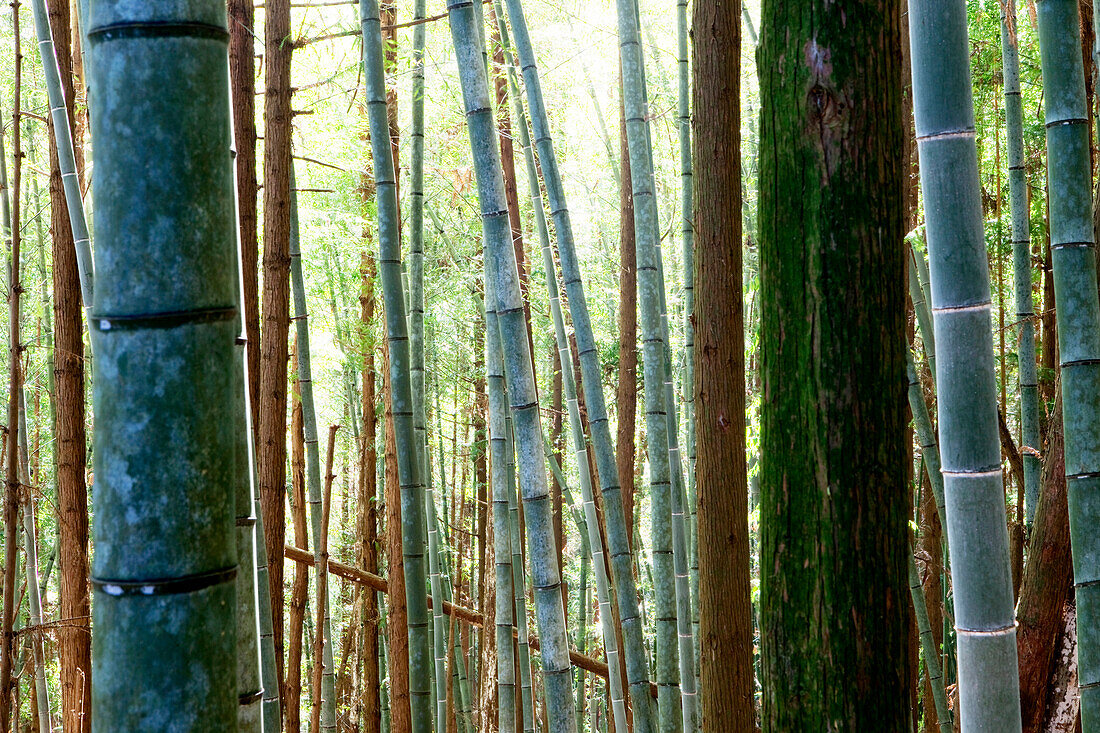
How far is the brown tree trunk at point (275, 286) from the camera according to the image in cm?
354

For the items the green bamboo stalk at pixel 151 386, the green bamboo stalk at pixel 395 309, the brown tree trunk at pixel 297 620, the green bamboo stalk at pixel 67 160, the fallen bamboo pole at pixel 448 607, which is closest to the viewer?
the green bamboo stalk at pixel 151 386

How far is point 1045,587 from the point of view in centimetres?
253

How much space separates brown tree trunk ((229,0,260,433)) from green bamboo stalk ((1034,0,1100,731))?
250 cm

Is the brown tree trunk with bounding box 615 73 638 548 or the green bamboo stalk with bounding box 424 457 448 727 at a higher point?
the brown tree trunk with bounding box 615 73 638 548

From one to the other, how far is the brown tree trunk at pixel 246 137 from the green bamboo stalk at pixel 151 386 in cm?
271

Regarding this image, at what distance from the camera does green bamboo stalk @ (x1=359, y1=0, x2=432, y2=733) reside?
2.25 m

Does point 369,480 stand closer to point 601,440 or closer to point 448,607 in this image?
point 448,607

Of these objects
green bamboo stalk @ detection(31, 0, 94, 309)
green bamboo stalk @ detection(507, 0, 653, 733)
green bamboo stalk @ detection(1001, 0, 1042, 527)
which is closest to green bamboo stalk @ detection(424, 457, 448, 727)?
green bamboo stalk @ detection(507, 0, 653, 733)

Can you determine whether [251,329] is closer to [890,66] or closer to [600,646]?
[890,66]

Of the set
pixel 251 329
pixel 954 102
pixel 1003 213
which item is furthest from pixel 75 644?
pixel 1003 213

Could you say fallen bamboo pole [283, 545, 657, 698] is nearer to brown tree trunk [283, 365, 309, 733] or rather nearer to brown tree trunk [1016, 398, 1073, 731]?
brown tree trunk [283, 365, 309, 733]

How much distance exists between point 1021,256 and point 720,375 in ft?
3.42

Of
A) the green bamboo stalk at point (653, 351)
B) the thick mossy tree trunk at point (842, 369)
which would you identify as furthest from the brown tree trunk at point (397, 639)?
the thick mossy tree trunk at point (842, 369)

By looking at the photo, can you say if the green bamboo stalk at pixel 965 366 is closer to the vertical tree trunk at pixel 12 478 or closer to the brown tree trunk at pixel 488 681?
the vertical tree trunk at pixel 12 478
